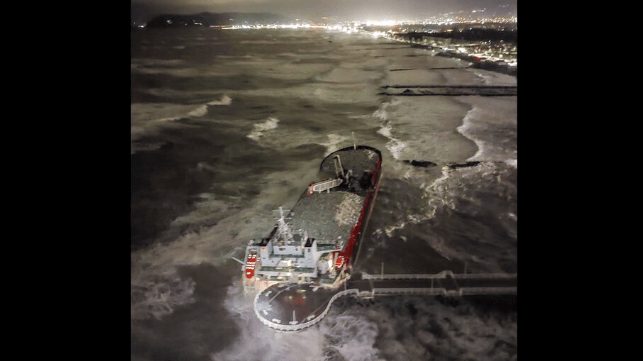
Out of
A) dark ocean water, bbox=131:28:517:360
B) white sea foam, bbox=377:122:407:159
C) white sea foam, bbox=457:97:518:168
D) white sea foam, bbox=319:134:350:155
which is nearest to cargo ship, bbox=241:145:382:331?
dark ocean water, bbox=131:28:517:360

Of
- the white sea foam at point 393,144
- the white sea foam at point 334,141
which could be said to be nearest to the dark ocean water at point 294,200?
the white sea foam at point 393,144

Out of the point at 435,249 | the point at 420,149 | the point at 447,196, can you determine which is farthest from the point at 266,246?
the point at 420,149

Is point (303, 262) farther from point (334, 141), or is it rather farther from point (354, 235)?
point (334, 141)

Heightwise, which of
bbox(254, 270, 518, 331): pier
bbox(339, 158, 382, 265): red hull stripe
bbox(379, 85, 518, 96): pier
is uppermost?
bbox(379, 85, 518, 96): pier

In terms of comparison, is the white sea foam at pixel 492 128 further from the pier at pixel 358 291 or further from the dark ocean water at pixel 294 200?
the pier at pixel 358 291

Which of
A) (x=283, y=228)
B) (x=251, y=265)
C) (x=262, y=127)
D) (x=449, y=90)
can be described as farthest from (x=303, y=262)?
(x=449, y=90)

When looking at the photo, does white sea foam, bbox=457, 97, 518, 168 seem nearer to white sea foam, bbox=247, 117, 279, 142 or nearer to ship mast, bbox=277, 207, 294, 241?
ship mast, bbox=277, 207, 294, 241
